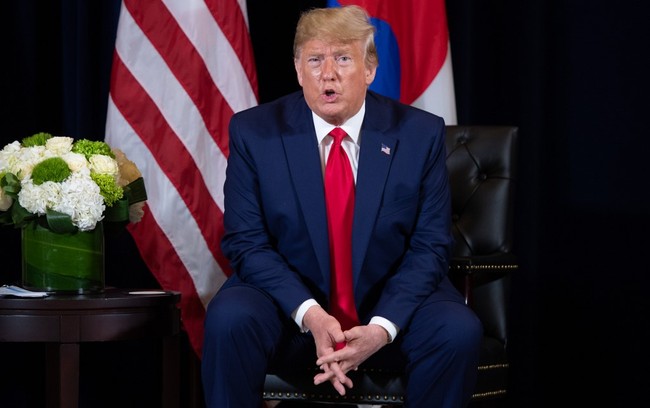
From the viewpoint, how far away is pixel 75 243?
2809 mm

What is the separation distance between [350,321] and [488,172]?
893mm

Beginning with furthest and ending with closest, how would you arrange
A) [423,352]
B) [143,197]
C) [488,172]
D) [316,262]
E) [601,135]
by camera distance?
[601,135] < [488,172] < [143,197] < [316,262] < [423,352]

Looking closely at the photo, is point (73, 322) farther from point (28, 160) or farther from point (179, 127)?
point (179, 127)

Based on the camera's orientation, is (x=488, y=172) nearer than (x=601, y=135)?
Yes

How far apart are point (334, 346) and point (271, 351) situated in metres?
0.16

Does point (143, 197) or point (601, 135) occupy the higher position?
point (601, 135)

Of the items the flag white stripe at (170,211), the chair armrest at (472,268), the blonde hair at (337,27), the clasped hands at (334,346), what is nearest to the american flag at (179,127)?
the flag white stripe at (170,211)

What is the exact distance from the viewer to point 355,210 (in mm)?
2719

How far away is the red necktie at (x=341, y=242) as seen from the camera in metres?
2.75

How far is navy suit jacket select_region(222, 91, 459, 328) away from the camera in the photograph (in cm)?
270

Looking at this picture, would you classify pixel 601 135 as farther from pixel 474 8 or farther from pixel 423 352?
pixel 423 352

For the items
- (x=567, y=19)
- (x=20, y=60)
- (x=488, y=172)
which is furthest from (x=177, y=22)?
(x=567, y=19)

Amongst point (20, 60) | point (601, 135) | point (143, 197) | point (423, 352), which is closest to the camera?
point (423, 352)

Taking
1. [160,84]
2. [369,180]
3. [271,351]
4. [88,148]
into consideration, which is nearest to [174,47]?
[160,84]
